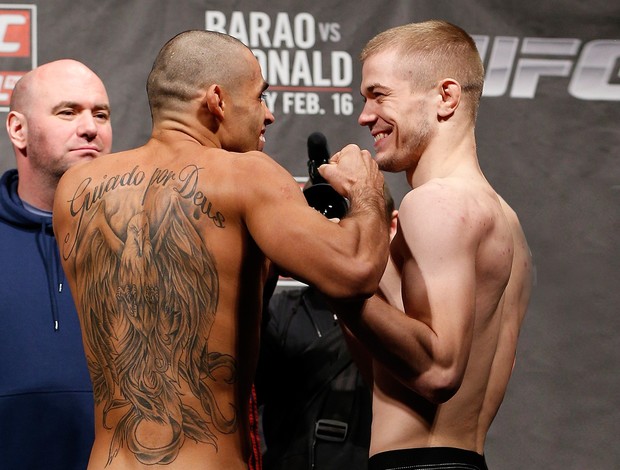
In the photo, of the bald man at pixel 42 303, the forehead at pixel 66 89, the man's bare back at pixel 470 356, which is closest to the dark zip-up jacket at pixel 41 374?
the bald man at pixel 42 303

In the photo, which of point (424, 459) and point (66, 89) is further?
point (66, 89)

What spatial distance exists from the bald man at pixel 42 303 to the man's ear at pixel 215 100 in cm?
70

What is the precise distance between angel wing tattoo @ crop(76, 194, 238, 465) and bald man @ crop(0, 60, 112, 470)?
1.81ft

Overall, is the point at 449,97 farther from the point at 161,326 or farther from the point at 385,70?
the point at 161,326

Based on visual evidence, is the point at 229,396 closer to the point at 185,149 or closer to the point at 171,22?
the point at 185,149

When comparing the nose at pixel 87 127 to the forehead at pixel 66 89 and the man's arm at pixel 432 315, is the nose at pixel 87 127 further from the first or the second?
the man's arm at pixel 432 315

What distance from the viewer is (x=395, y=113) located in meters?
1.89

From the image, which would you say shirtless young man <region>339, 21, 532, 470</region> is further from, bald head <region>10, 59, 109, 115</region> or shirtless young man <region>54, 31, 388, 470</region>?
bald head <region>10, 59, 109, 115</region>

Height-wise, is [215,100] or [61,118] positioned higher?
[215,100]

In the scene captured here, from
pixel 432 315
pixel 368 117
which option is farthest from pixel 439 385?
pixel 368 117

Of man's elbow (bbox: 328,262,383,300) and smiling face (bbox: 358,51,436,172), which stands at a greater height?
smiling face (bbox: 358,51,436,172)

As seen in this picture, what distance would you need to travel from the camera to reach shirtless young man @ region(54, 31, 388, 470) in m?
1.60

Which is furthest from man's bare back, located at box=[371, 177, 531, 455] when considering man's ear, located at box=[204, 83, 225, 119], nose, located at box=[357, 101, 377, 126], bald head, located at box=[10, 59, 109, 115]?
bald head, located at box=[10, 59, 109, 115]

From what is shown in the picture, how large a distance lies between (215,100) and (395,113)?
35 cm
